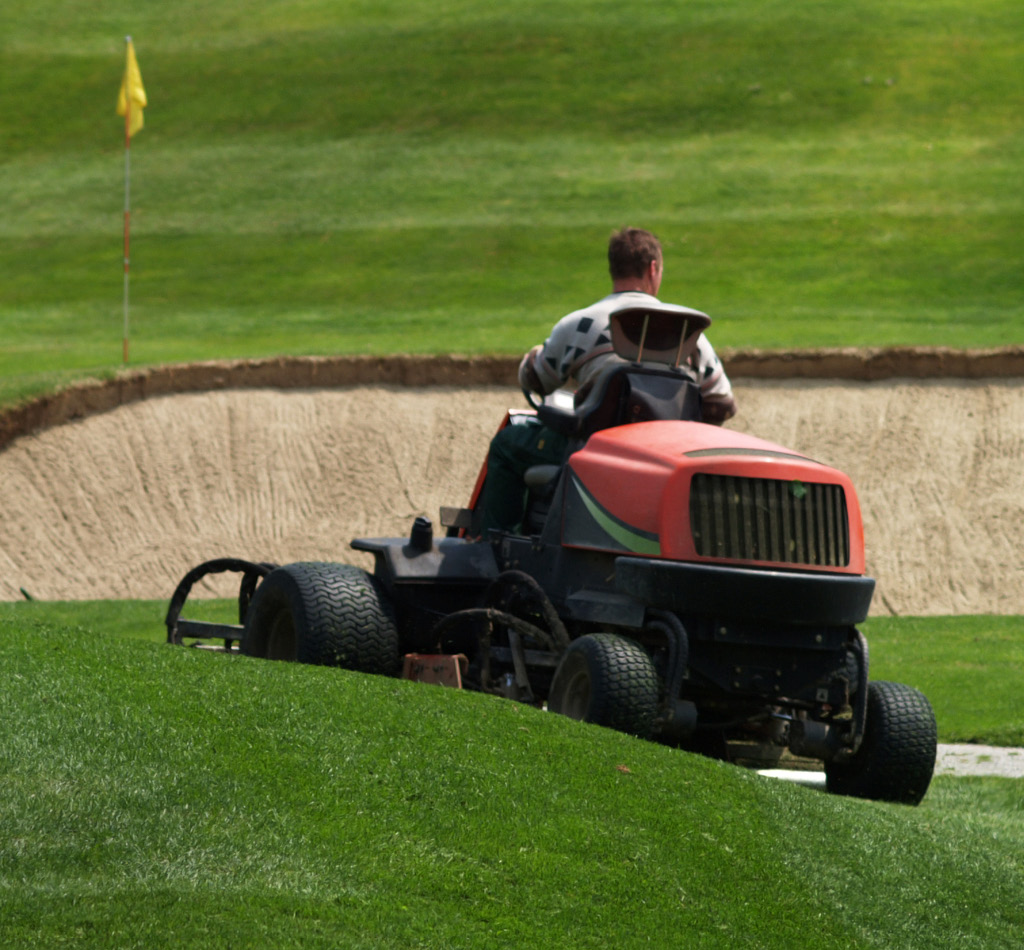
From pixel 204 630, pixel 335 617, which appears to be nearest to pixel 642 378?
pixel 335 617

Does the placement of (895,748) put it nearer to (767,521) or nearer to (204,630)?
(767,521)

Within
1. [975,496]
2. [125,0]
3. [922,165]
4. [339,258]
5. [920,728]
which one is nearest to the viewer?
[920,728]

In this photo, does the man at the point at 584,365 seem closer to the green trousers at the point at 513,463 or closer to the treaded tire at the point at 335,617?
the green trousers at the point at 513,463

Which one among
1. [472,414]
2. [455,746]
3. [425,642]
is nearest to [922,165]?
[472,414]

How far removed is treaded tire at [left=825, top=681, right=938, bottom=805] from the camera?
766cm

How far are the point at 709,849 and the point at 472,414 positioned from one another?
587 inches

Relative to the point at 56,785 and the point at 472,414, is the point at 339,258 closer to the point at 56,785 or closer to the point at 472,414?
the point at 472,414

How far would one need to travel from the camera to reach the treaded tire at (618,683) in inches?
271

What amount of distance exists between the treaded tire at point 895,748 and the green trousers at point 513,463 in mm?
2140

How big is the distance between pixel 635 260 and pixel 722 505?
1.82m

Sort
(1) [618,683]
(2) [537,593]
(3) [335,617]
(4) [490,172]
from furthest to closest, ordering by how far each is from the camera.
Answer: (4) [490,172] < (3) [335,617] < (2) [537,593] < (1) [618,683]

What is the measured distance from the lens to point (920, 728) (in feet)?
25.2

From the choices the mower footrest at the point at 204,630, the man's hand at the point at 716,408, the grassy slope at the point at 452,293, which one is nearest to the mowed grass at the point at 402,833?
the grassy slope at the point at 452,293

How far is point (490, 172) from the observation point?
3256 centimetres
